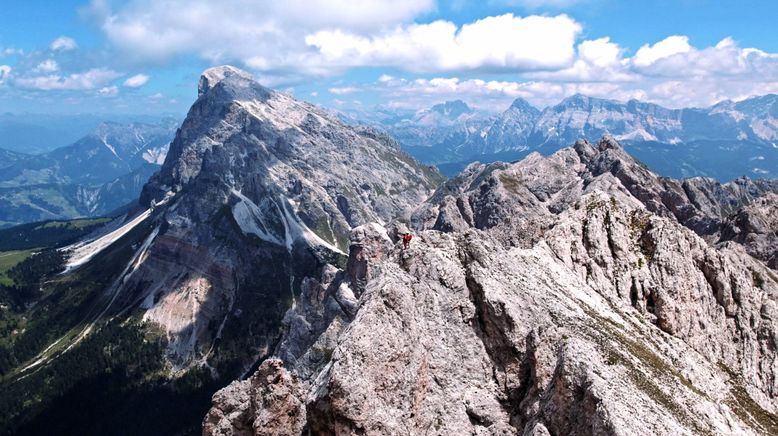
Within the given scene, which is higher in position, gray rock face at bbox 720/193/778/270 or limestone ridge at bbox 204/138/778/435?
limestone ridge at bbox 204/138/778/435

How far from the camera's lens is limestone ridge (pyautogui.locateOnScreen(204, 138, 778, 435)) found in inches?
1288

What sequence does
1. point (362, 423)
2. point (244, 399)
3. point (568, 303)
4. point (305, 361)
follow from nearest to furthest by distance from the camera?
point (362, 423), point (244, 399), point (568, 303), point (305, 361)

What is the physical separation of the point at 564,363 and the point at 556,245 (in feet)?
122

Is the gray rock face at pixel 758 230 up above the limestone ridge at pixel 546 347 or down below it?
below

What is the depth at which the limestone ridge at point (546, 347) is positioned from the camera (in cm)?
3272

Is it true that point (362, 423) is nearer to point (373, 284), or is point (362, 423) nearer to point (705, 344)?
point (373, 284)

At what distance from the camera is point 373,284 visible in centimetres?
4125

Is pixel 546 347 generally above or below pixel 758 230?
above

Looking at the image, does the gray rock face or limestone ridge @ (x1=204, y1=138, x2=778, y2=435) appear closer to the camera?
limestone ridge @ (x1=204, y1=138, x2=778, y2=435)

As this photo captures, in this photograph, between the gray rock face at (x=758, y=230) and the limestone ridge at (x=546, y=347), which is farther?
the gray rock face at (x=758, y=230)

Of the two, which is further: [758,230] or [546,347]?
[758,230]

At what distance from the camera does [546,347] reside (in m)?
38.3

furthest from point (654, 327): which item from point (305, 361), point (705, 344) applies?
point (305, 361)

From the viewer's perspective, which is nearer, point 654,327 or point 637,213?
point 654,327
